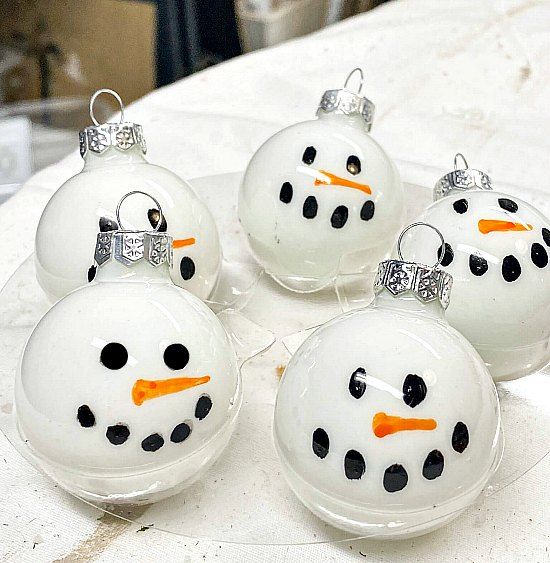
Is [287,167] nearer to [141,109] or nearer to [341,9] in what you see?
[141,109]

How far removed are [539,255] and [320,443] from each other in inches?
11.0

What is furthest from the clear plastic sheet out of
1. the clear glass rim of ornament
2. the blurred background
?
the blurred background

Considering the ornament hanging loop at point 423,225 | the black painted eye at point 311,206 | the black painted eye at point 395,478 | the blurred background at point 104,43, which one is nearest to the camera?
the black painted eye at point 395,478

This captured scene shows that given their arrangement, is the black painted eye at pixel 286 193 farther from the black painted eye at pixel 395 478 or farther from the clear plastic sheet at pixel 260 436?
the black painted eye at pixel 395 478

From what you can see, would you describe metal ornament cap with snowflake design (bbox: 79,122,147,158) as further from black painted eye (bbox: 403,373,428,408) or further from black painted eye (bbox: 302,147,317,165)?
black painted eye (bbox: 403,373,428,408)

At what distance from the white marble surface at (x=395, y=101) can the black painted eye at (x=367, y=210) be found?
161 millimetres

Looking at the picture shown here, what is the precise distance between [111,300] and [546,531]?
381mm

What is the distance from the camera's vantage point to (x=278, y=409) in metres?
0.63

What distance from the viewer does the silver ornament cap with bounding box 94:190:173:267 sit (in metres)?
0.67

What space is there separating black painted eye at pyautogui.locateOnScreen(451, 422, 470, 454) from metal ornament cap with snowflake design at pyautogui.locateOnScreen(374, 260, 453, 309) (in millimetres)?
107

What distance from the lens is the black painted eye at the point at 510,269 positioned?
73 cm

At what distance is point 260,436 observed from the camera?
0.73 m

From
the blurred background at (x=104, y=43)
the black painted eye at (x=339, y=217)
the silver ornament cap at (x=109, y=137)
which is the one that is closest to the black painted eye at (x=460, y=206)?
the black painted eye at (x=339, y=217)

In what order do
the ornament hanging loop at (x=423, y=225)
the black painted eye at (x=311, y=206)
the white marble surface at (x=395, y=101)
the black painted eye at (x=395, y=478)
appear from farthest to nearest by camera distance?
the white marble surface at (x=395, y=101) < the black painted eye at (x=311, y=206) < the ornament hanging loop at (x=423, y=225) < the black painted eye at (x=395, y=478)
